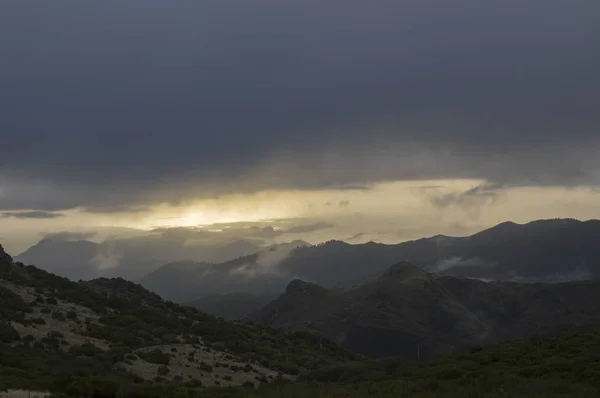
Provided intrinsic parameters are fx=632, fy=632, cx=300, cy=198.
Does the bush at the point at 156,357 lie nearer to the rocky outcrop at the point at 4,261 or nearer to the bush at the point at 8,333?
the bush at the point at 8,333

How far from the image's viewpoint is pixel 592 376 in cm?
3738

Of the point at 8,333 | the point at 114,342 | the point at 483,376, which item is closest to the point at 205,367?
the point at 114,342

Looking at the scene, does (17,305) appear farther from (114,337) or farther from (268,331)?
(268,331)

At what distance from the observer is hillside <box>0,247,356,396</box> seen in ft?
128

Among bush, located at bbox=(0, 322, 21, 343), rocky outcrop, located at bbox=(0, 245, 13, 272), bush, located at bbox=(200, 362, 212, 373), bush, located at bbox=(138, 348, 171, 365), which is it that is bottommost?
bush, located at bbox=(200, 362, 212, 373)

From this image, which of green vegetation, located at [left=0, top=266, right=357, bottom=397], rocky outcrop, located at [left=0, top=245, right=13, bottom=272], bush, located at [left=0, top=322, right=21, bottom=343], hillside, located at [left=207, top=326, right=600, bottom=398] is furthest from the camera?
rocky outcrop, located at [left=0, top=245, right=13, bottom=272]

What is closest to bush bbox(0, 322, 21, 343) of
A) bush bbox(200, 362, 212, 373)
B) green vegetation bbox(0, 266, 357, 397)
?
green vegetation bbox(0, 266, 357, 397)

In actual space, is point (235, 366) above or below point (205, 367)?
below

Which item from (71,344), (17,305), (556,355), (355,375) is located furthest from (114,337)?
(556,355)

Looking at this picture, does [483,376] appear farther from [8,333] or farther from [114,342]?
[8,333]

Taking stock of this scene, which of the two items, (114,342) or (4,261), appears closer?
(114,342)

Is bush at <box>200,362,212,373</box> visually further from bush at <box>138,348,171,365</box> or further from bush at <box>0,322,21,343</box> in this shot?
bush at <box>0,322,21,343</box>

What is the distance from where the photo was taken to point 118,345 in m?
55.4

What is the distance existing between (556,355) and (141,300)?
57083 mm
